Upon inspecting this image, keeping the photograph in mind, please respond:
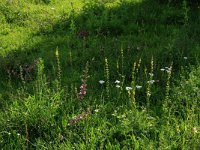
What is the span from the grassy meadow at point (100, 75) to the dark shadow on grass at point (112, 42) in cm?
3

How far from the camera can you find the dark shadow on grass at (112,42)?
8.56 meters

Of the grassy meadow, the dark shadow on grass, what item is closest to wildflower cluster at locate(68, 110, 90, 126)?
the grassy meadow

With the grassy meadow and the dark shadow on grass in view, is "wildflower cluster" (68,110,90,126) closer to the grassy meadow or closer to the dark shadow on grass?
the grassy meadow

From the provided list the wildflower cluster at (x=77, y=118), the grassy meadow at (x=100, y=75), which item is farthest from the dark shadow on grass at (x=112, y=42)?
the wildflower cluster at (x=77, y=118)

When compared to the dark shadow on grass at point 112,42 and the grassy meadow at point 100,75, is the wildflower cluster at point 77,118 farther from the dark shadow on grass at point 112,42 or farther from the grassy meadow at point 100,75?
the dark shadow on grass at point 112,42

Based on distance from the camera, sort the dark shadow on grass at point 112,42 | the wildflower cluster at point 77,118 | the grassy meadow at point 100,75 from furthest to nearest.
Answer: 1. the dark shadow on grass at point 112,42
2. the wildflower cluster at point 77,118
3. the grassy meadow at point 100,75

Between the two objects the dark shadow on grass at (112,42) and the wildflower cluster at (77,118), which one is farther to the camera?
the dark shadow on grass at (112,42)

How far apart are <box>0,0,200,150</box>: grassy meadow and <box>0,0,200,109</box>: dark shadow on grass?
26 mm

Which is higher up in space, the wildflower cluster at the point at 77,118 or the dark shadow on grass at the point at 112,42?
the dark shadow on grass at the point at 112,42

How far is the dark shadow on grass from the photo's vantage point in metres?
8.56

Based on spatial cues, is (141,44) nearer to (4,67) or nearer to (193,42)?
(193,42)

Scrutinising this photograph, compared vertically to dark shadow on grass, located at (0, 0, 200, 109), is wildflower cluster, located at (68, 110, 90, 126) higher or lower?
lower

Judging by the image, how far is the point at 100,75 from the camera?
8.24 meters

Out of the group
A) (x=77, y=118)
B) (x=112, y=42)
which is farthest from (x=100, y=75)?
(x=77, y=118)
